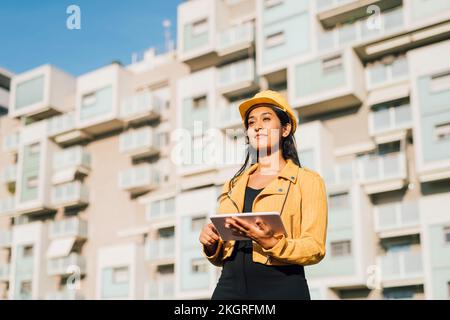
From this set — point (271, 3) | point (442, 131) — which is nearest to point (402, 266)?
point (442, 131)

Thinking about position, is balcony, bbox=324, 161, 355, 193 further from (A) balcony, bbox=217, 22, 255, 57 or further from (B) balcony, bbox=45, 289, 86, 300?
(B) balcony, bbox=45, 289, 86, 300

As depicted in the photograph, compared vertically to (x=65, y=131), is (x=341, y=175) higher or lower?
lower

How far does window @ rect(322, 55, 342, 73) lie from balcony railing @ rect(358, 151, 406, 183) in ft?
13.1

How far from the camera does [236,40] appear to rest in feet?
104

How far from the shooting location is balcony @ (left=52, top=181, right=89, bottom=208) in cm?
3639

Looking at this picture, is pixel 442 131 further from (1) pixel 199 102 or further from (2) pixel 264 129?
(2) pixel 264 129

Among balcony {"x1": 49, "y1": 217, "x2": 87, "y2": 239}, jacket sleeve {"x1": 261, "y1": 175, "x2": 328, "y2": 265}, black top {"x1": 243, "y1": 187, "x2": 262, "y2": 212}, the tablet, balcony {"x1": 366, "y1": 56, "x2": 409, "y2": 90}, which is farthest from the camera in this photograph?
balcony {"x1": 49, "y1": 217, "x2": 87, "y2": 239}

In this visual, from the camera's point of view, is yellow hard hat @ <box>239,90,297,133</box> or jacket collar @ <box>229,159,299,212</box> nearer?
jacket collar @ <box>229,159,299,212</box>

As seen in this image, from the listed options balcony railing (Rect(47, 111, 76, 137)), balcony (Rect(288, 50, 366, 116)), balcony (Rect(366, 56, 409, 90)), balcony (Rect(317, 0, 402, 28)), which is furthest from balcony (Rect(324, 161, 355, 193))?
balcony railing (Rect(47, 111, 76, 137))

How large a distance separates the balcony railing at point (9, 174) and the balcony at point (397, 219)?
23283 mm

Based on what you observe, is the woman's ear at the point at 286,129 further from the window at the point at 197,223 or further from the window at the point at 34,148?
the window at the point at 34,148

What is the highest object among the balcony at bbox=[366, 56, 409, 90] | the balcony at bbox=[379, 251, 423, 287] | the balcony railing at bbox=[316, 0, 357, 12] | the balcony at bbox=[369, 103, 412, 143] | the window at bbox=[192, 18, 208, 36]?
the window at bbox=[192, 18, 208, 36]

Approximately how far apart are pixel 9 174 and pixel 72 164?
5.57 m
